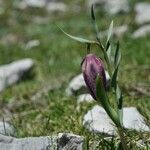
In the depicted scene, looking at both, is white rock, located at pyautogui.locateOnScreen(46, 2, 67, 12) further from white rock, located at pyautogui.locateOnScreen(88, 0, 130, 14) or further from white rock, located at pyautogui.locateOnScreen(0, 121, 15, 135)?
white rock, located at pyautogui.locateOnScreen(0, 121, 15, 135)

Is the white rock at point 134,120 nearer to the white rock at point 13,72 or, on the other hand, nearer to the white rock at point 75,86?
the white rock at point 75,86

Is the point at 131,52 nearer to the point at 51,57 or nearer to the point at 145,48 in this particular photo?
the point at 145,48

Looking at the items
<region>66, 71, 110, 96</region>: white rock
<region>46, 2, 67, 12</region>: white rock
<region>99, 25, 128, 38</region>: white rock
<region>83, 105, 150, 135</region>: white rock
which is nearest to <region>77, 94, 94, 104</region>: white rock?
<region>66, 71, 110, 96</region>: white rock

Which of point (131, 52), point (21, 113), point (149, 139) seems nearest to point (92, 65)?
point (149, 139)

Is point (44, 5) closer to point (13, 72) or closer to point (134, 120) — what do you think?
point (13, 72)

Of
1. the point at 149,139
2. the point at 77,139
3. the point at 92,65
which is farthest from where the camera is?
the point at 149,139

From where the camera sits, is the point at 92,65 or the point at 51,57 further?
the point at 51,57

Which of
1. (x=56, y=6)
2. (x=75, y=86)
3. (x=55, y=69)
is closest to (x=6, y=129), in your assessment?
(x=75, y=86)
